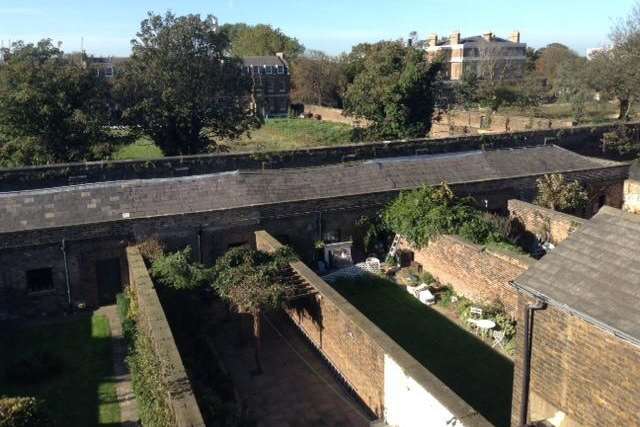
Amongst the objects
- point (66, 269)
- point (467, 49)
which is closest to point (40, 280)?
point (66, 269)

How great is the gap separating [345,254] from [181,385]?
11024mm

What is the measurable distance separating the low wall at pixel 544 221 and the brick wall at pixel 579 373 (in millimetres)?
9827

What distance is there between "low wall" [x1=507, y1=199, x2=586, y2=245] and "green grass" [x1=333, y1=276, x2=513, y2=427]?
5.50m

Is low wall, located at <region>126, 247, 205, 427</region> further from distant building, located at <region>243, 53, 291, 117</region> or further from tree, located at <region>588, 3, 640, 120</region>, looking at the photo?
distant building, located at <region>243, 53, 291, 117</region>

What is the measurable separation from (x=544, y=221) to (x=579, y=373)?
12.1 m

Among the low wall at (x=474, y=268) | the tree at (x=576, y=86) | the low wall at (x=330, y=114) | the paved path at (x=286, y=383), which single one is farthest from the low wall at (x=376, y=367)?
the low wall at (x=330, y=114)

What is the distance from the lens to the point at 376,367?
11406 mm

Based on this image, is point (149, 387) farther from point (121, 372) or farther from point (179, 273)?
point (179, 273)

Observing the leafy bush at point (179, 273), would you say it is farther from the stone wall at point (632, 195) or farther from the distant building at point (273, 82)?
the distant building at point (273, 82)

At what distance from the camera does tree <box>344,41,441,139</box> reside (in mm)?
37656

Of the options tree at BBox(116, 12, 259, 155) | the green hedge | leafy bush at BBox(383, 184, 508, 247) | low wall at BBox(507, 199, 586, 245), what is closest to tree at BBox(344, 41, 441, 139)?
tree at BBox(116, 12, 259, 155)

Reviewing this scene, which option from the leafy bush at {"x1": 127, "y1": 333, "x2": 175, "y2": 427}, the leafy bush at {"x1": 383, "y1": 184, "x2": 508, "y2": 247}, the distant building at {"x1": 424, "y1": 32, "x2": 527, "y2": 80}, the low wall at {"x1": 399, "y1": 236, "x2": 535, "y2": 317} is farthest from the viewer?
the distant building at {"x1": 424, "y1": 32, "x2": 527, "y2": 80}

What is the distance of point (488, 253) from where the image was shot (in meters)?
16.6

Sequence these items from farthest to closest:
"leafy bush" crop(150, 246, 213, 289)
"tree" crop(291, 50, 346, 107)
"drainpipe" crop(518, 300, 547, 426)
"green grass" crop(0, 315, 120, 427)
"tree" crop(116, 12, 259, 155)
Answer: "tree" crop(291, 50, 346, 107), "tree" crop(116, 12, 259, 155), "leafy bush" crop(150, 246, 213, 289), "green grass" crop(0, 315, 120, 427), "drainpipe" crop(518, 300, 547, 426)
